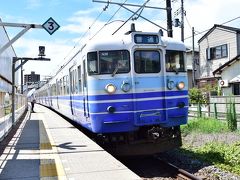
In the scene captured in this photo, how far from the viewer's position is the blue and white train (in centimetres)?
944

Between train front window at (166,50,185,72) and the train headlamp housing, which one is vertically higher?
train front window at (166,50,185,72)

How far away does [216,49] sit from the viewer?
36438 mm

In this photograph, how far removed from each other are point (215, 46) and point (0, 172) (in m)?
31.4

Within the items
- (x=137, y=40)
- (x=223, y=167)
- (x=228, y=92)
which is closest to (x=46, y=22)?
(x=137, y=40)

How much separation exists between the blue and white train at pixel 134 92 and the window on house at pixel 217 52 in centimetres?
2642

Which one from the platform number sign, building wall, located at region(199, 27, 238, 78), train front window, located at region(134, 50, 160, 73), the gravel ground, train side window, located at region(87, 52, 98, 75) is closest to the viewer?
the gravel ground

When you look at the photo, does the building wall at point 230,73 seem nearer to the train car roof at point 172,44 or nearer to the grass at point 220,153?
the grass at point 220,153

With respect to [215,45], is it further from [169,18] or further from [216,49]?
[169,18]

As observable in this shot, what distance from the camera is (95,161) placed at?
27.4ft

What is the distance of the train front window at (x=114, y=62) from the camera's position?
377 inches

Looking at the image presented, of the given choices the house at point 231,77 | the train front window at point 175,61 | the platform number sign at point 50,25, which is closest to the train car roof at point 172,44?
the train front window at point 175,61

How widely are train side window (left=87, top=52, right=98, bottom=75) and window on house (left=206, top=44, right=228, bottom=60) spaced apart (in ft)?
89.8

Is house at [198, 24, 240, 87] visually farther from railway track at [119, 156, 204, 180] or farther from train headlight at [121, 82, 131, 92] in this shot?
train headlight at [121, 82, 131, 92]

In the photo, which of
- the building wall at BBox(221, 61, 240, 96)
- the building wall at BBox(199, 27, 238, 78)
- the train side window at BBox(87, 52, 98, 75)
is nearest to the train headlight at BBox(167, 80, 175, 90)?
the train side window at BBox(87, 52, 98, 75)
